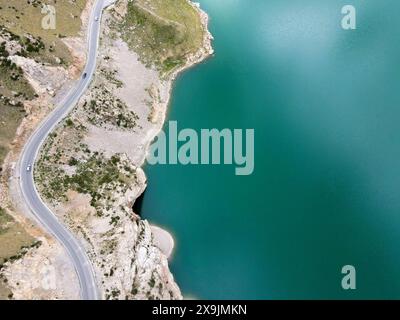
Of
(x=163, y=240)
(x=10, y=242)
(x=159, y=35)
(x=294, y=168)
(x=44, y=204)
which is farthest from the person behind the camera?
(x=159, y=35)

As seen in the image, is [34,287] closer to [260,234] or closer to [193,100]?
[260,234]

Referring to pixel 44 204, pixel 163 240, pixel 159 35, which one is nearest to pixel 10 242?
pixel 44 204

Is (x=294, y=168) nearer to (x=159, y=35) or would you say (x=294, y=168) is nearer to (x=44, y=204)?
(x=44, y=204)

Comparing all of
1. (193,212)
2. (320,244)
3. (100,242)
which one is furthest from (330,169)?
(100,242)

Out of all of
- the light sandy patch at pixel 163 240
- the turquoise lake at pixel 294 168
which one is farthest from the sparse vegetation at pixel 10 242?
the turquoise lake at pixel 294 168

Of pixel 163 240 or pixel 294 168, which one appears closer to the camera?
pixel 163 240

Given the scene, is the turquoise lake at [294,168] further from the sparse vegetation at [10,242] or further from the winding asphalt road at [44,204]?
the sparse vegetation at [10,242]
